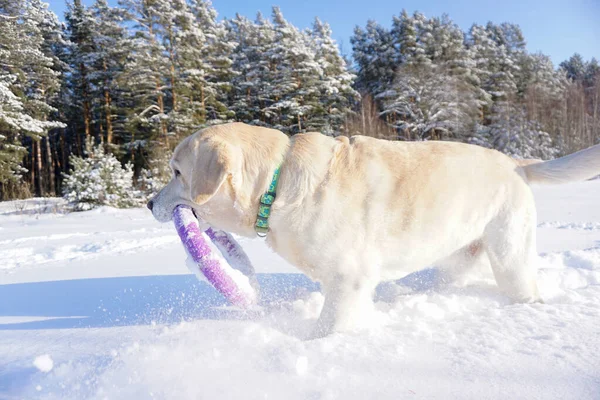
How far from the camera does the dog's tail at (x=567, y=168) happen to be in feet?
9.12

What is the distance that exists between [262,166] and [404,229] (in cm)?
99

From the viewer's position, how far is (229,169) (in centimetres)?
228

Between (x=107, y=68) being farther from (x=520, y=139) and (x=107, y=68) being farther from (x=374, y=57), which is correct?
(x=520, y=139)

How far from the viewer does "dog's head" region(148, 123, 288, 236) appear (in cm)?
229

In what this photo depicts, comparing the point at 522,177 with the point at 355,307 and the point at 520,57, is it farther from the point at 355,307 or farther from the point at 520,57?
the point at 520,57

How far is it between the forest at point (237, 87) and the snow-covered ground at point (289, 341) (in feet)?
52.4

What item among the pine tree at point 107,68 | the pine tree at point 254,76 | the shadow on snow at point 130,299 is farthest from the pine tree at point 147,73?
the shadow on snow at point 130,299

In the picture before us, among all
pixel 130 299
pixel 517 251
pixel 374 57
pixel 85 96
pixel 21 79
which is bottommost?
pixel 130 299

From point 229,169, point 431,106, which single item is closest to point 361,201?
point 229,169

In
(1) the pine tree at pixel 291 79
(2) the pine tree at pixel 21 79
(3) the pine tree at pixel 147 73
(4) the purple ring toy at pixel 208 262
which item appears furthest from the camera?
(1) the pine tree at pixel 291 79

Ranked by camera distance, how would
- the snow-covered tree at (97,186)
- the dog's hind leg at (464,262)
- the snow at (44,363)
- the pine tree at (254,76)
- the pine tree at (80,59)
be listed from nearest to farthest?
1. the snow at (44,363)
2. the dog's hind leg at (464,262)
3. the snow-covered tree at (97,186)
4. the pine tree at (80,59)
5. the pine tree at (254,76)

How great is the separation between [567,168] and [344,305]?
196cm

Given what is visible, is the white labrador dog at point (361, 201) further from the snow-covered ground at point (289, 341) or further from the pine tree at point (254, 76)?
the pine tree at point (254, 76)

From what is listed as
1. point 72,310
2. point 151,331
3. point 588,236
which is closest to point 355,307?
point 151,331
